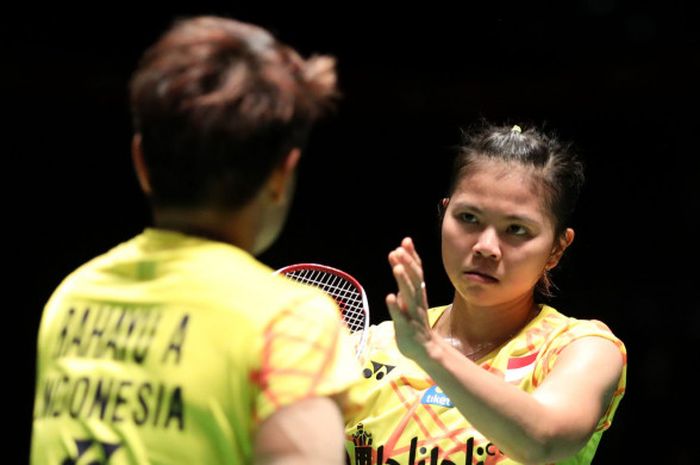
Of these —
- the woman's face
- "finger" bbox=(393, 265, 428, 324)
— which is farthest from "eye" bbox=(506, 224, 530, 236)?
"finger" bbox=(393, 265, 428, 324)

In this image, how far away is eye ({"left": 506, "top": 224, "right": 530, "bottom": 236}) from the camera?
244cm

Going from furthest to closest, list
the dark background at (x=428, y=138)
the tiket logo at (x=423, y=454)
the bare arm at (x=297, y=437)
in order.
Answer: the dark background at (x=428, y=138), the tiket logo at (x=423, y=454), the bare arm at (x=297, y=437)

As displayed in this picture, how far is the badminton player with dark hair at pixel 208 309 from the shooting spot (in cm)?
133

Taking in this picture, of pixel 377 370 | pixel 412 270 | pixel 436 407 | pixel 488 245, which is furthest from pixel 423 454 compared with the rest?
pixel 412 270

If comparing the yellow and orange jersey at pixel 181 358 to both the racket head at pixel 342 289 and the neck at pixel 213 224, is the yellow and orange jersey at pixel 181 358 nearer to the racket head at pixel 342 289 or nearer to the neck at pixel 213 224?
the neck at pixel 213 224

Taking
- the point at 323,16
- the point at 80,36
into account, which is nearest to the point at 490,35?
the point at 323,16

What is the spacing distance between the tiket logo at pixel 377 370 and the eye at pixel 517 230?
39 centimetres

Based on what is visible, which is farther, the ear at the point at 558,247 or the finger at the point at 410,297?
the ear at the point at 558,247

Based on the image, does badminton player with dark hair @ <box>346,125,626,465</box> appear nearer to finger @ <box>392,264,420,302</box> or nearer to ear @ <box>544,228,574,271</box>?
ear @ <box>544,228,574,271</box>

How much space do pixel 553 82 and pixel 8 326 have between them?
8.94ft

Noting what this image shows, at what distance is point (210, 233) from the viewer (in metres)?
1.43

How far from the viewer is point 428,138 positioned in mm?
5754

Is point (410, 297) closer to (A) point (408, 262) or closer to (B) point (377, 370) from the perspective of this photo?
(A) point (408, 262)

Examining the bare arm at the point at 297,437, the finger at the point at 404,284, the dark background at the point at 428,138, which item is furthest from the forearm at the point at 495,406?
the dark background at the point at 428,138
